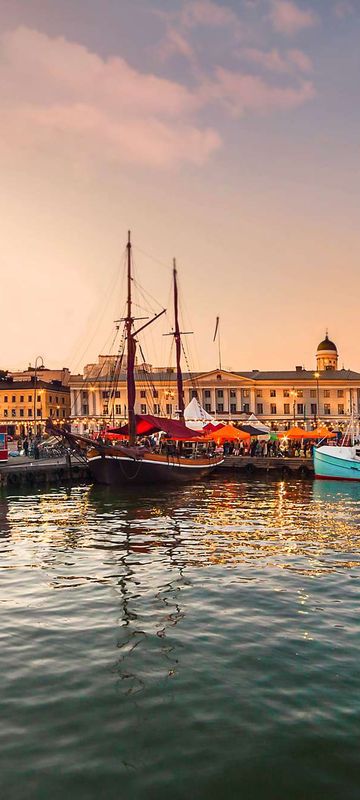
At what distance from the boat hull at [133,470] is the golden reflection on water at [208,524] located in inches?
76.4

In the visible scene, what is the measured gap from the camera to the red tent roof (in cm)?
5845

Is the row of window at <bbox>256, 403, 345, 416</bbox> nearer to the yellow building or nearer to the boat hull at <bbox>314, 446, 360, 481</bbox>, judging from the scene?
the yellow building

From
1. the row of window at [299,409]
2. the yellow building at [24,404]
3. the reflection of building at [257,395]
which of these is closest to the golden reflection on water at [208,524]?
the reflection of building at [257,395]

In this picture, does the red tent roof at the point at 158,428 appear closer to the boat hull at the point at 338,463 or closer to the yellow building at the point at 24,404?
the boat hull at the point at 338,463

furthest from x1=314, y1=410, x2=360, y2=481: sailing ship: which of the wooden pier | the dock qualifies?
the dock

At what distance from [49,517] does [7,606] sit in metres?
18.9

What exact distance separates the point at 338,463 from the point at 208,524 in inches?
1121

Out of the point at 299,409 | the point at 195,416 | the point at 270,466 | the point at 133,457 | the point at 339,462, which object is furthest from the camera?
the point at 299,409

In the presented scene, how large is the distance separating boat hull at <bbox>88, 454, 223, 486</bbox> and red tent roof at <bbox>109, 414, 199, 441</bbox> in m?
2.70

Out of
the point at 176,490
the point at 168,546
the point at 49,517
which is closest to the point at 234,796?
the point at 168,546

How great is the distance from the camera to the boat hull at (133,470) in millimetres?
52594

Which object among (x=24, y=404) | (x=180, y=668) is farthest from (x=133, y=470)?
(x=24, y=404)

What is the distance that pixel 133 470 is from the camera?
53.0 m

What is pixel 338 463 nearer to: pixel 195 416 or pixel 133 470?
pixel 133 470
